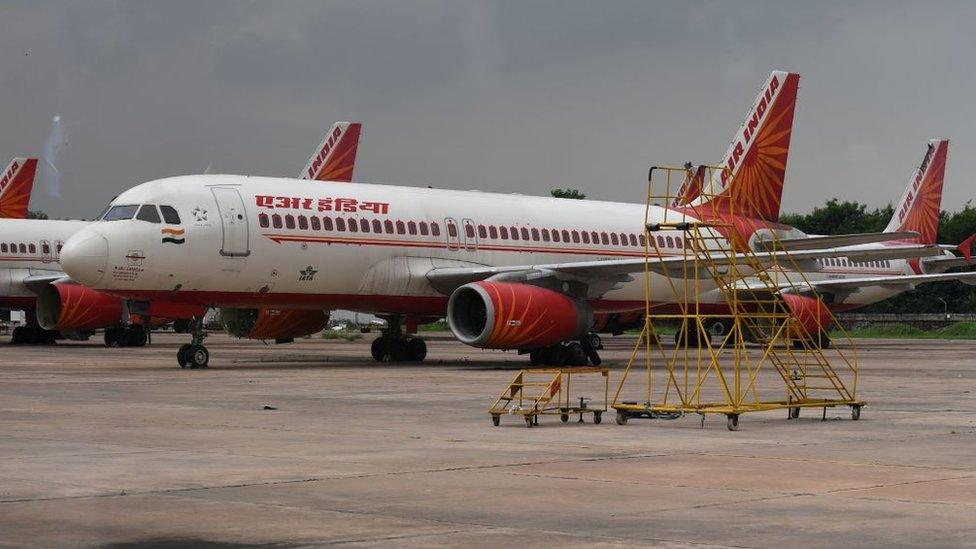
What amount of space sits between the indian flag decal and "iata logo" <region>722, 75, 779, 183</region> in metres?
16.9

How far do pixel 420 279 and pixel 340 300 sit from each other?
6.07 ft

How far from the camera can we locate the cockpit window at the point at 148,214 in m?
27.5

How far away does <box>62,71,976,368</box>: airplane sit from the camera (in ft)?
90.3

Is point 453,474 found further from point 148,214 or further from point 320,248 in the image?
point 320,248

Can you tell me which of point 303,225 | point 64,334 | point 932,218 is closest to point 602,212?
point 303,225

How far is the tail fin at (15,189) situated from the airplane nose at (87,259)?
2842 centimetres

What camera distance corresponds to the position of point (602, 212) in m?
36.2

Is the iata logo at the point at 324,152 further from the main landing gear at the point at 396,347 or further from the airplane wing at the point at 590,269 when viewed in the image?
the airplane wing at the point at 590,269

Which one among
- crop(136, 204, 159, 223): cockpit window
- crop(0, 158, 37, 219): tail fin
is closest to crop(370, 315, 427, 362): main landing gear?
crop(136, 204, 159, 223): cockpit window

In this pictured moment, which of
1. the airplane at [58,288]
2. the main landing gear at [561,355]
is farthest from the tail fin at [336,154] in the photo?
the main landing gear at [561,355]

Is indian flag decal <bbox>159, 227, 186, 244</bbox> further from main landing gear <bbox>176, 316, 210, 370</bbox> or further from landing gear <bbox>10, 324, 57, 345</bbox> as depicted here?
landing gear <bbox>10, 324, 57, 345</bbox>

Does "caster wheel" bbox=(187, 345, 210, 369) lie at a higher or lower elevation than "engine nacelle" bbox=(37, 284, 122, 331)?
lower

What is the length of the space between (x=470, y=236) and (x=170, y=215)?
7459 mm

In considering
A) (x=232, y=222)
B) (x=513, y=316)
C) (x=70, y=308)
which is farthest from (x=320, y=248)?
(x=70, y=308)
